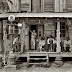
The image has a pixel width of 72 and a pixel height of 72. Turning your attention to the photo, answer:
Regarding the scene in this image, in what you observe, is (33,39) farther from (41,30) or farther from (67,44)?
(67,44)

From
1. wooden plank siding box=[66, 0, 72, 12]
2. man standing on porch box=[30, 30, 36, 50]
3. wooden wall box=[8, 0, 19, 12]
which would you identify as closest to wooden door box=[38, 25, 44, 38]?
man standing on porch box=[30, 30, 36, 50]

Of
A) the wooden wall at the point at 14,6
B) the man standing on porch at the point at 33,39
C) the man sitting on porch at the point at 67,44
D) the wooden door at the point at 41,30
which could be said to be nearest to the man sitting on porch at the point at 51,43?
the man sitting on porch at the point at 67,44

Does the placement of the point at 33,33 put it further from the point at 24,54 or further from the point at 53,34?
the point at 24,54

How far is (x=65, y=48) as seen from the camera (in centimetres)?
1406

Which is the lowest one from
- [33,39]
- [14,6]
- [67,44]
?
[67,44]

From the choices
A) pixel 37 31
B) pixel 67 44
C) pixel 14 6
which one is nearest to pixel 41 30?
pixel 37 31

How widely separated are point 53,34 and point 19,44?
3.37 m

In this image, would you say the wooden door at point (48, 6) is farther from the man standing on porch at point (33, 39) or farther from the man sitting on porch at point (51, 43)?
the man sitting on porch at point (51, 43)

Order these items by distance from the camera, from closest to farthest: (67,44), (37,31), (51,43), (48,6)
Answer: (51,43)
(67,44)
(48,6)
(37,31)

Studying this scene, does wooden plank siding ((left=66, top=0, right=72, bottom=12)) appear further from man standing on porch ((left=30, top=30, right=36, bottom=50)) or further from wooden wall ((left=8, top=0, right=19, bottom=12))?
wooden wall ((left=8, top=0, right=19, bottom=12))

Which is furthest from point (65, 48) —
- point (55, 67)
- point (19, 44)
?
point (19, 44)

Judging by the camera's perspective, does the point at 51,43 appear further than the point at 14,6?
No

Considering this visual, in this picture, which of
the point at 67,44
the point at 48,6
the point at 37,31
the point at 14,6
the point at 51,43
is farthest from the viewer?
the point at 37,31

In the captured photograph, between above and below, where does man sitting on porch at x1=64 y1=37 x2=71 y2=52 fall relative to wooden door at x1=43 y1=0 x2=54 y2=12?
below
